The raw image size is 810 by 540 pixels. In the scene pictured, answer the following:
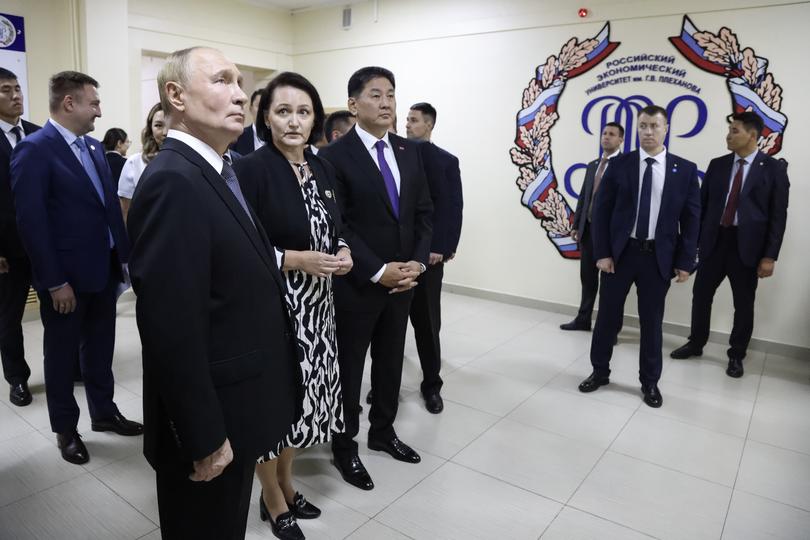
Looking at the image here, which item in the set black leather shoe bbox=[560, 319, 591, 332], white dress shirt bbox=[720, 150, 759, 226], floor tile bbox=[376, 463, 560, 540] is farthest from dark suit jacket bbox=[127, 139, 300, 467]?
black leather shoe bbox=[560, 319, 591, 332]

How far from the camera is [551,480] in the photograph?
2576mm

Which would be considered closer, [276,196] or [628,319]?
[276,196]

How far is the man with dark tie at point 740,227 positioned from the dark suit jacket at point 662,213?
90cm

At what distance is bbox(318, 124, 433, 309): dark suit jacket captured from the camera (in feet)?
7.71

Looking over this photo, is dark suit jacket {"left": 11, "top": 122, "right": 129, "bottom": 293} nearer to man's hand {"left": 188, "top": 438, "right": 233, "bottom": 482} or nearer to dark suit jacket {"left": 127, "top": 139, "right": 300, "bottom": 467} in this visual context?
dark suit jacket {"left": 127, "top": 139, "right": 300, "bottom": 467}

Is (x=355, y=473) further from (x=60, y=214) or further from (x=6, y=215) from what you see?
(x=6, y=215)

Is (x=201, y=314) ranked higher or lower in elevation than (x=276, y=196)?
lower

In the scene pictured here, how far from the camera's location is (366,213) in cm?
239

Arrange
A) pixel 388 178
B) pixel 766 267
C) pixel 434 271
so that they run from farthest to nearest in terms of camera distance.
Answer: pixel 766 267, pixel 434 271, pixel 388 178

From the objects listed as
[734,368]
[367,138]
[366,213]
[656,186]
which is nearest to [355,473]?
[366,213]

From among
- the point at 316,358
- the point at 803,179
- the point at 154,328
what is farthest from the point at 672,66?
the point at 154,328

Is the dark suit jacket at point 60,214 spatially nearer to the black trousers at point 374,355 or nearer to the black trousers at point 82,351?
the black trousers at point 82,351

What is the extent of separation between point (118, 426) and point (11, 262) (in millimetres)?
1184

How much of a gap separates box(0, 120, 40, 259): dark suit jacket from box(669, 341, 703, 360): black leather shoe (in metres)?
4.51
